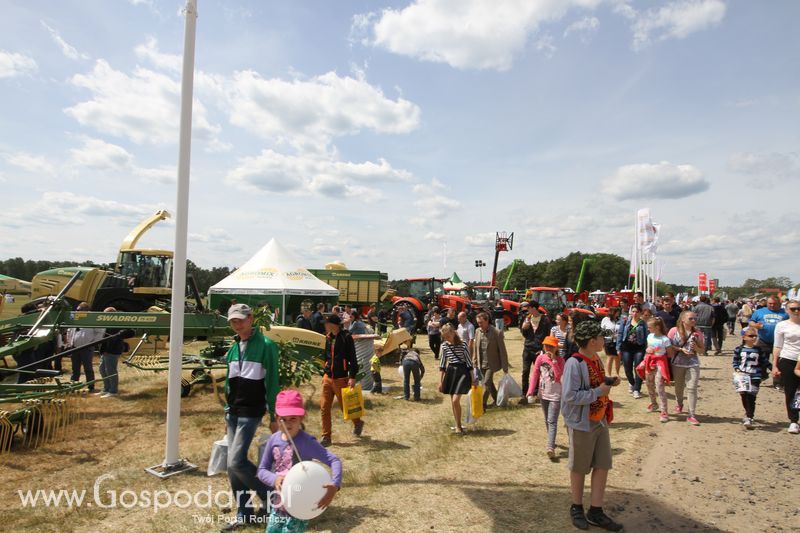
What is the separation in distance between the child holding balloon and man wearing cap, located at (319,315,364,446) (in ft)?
9.04

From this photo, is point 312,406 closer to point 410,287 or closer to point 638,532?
point 638,532

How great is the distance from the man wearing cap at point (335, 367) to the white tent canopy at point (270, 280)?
8.55 metres

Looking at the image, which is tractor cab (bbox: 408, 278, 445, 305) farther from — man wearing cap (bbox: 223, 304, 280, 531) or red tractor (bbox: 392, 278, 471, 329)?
man wearing cap (bbox: 223, 304, 280, 531)

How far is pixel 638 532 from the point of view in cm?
359

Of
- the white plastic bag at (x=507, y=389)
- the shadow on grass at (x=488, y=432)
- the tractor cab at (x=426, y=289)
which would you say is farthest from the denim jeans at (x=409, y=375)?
the tractor cab at (x=426, y=289)

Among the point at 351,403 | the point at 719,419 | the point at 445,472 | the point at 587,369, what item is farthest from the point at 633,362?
the point at 587,369

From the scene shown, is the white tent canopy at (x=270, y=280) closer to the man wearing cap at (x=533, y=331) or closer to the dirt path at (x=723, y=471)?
the man wearing cap at (x=533, y=331)

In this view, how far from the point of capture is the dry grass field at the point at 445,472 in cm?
382

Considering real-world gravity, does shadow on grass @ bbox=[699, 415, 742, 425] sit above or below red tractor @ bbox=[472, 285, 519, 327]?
below

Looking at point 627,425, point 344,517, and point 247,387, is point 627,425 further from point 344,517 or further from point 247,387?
point 247,387

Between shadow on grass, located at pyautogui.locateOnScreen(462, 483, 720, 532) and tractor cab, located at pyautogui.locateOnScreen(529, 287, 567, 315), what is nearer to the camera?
shadow on grass, located at pyautogui.locateOnScreen(462, 483, 720, 532)

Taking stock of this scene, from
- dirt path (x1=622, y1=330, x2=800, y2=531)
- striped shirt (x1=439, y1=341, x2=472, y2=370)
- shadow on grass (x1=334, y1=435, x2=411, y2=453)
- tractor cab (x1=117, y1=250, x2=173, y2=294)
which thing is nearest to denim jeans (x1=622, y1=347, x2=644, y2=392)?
dirt path (x1=622, y1=330, x2=800, y2=531)

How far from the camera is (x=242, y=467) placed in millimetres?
3314

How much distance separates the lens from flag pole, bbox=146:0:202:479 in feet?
15.3
